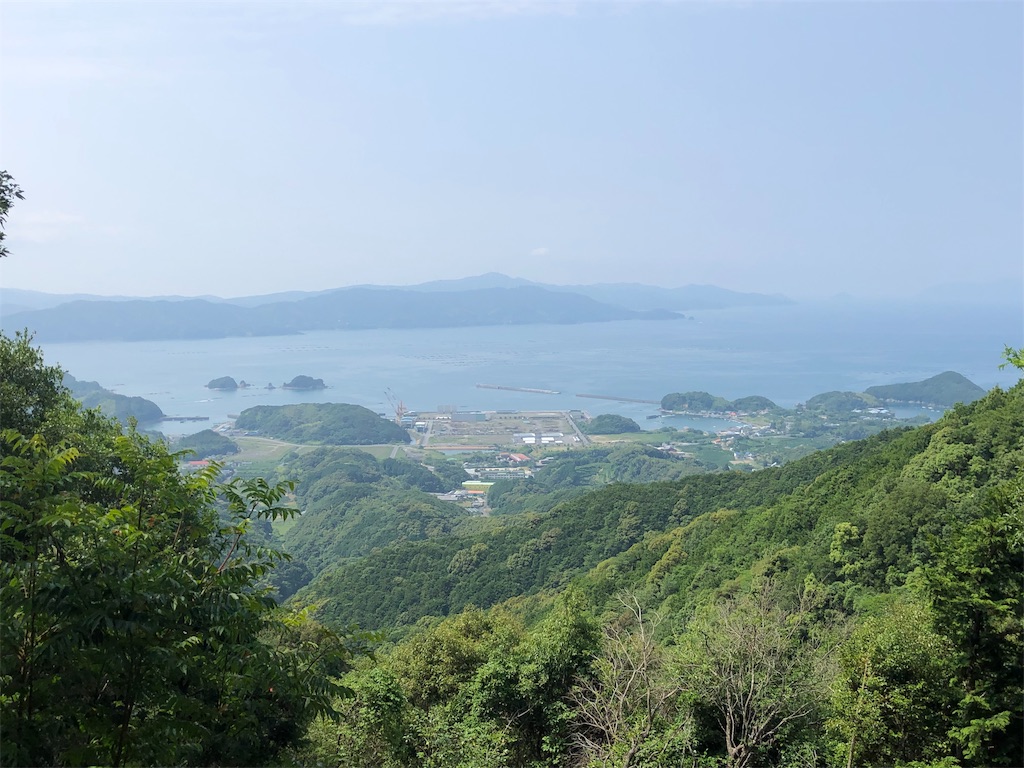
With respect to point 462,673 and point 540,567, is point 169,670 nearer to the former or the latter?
point 462,673

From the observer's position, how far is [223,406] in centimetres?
8388

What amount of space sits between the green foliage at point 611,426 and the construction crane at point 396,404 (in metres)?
21.8

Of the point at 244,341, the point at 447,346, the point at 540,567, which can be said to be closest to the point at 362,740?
the point at 540,567

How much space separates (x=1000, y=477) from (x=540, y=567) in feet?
55.1

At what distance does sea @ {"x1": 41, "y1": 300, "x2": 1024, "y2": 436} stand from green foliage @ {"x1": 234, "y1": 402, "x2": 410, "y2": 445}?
6233 mm

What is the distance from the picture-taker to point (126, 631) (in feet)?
7.44

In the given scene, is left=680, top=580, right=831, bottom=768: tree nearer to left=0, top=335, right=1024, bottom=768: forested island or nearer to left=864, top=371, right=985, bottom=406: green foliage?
left=0, top=335, right=1024, bottom=768: forested island

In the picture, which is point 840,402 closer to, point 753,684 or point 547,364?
point 547,364

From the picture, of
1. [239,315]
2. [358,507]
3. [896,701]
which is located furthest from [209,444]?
[239,315]

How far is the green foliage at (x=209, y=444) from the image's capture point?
59297mm

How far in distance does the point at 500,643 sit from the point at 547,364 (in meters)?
112

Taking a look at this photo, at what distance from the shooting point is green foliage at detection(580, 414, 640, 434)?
233 feet

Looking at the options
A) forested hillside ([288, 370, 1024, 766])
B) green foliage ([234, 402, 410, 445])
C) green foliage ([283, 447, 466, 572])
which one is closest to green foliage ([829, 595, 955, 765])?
forested hillside ([288, 370, 1024, 766])

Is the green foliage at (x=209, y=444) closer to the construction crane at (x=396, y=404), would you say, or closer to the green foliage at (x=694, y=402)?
the construction crane at (x=396, y=404)
